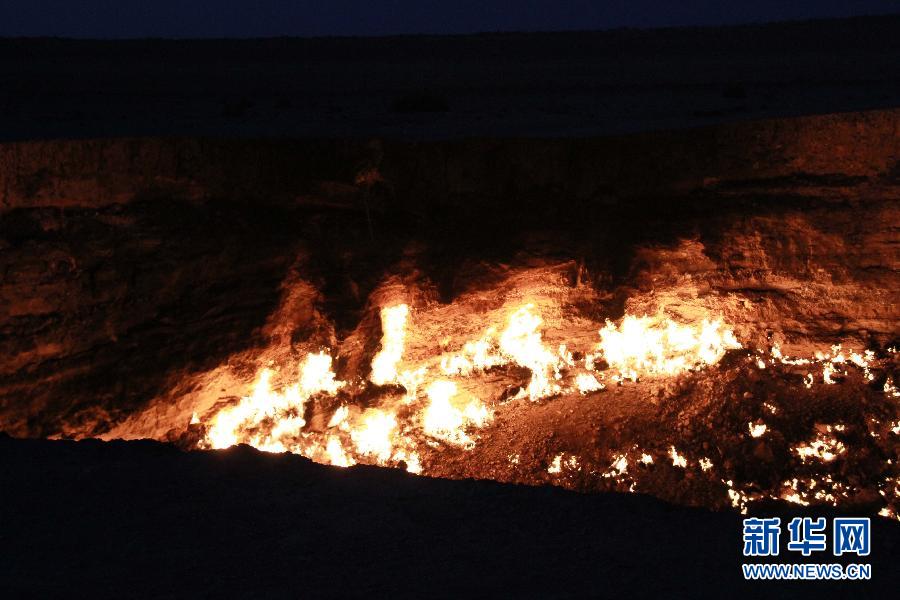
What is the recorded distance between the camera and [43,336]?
Answer: 661cm

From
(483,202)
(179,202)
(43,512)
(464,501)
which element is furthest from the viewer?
(483,202)

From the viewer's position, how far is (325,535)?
156 inches

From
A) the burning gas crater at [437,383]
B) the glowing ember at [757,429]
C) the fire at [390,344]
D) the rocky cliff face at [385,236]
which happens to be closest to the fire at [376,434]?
the burning gas crater at [437,383]

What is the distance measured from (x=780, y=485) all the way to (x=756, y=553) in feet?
9.21

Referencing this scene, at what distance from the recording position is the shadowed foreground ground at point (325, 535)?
11.5 ft

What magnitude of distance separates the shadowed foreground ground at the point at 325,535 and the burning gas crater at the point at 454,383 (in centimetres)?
296

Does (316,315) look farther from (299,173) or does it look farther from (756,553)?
(756,553)

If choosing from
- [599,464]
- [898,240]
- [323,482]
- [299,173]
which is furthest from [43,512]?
[898,240]

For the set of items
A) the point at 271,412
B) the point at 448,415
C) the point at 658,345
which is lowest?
the point at 271,412

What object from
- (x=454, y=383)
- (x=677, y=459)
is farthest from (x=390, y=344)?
(x=677, y=459)

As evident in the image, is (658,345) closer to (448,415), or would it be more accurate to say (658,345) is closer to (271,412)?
(448,415)

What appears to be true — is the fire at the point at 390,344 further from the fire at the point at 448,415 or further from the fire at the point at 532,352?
the fire at the point at 532,352

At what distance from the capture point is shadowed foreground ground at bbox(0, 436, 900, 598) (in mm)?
3518

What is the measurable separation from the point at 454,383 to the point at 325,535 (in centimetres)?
461
